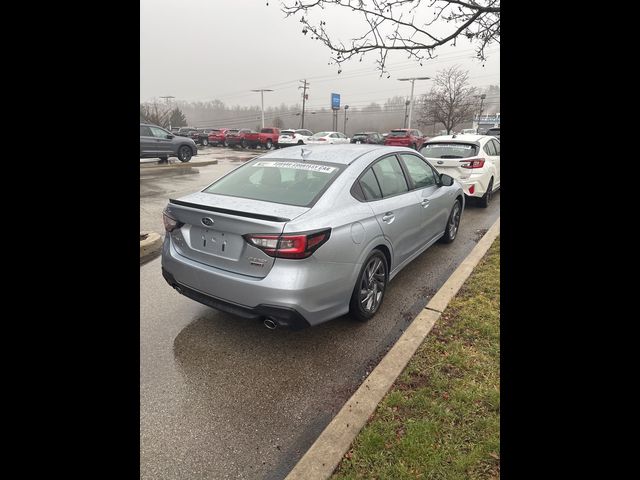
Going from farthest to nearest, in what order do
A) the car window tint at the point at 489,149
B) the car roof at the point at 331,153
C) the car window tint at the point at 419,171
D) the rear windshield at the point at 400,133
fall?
the rear windshield at the point at 400,133, the car window tint at the point at 489,149, the car window tint at the point at 419,171, the car roof at the point at 331,153

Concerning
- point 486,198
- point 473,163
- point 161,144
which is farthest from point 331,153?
point 161,144

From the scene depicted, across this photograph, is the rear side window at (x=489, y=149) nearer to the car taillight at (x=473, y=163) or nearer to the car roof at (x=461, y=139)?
the car roof at (x=461, y=139)

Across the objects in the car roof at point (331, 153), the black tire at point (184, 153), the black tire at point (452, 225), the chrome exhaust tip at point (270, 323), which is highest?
the black tire at point (184, 153)

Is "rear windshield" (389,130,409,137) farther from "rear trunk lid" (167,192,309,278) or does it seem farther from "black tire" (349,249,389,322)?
"rear trunk lid" (167,192,309,278)

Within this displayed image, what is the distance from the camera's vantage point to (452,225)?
5.88 meters

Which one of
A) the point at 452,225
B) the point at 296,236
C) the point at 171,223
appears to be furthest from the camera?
the point at 452,225

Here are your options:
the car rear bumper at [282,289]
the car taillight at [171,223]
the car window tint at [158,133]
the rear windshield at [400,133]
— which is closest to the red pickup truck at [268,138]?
the rear windshield at [400,133]

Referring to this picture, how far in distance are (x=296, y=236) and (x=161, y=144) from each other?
56.2ft

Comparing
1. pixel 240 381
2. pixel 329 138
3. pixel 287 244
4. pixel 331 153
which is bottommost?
pixel 240 381

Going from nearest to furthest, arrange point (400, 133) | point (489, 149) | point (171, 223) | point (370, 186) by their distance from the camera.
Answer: point (171, 223) < point (370, 186) < point (489, 149) < point (400, 133)

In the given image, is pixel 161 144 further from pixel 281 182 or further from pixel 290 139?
pixel 281 182

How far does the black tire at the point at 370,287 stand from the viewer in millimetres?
3388

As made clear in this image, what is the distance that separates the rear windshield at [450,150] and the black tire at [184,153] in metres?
13.9

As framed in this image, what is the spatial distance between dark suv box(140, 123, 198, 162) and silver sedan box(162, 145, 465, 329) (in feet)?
49.9
